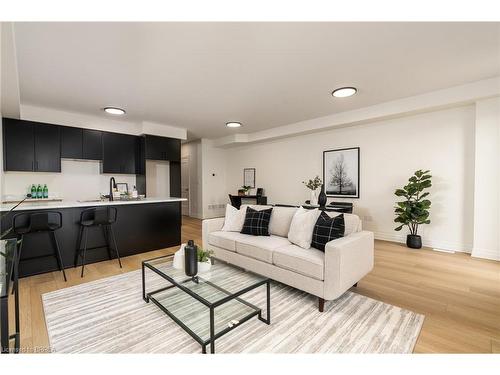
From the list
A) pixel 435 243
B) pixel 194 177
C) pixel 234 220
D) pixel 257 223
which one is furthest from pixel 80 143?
pixel 435 243

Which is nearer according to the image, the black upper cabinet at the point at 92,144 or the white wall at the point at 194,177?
the black upper cabinet at the point at 92,144

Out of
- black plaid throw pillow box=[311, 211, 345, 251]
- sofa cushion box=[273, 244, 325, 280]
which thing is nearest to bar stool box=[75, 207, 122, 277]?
sofa cushion box=[273, 244, 325, 280]

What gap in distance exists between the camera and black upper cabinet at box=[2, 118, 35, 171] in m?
3.86

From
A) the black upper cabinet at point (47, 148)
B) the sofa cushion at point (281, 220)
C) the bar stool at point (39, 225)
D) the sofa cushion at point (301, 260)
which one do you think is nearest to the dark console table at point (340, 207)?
the sofa cushion at point (281, 220)

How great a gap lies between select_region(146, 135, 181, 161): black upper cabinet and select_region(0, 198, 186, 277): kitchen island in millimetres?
1689

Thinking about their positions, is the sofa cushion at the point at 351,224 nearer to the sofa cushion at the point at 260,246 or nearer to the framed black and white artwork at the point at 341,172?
the sofa cushion at the point at 260,246

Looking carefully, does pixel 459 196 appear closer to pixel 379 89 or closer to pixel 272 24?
pixel 379 89

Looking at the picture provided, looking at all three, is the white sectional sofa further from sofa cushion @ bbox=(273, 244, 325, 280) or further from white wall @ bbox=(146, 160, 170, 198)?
white wall @ bbox=(146, 160, 170, 198)

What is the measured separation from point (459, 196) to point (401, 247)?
122 cm

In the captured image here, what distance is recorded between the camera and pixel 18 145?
3.96 meters

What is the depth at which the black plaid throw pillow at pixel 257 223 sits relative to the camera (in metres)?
2.94

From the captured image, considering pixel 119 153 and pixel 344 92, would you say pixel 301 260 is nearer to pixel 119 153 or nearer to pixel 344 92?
pixel 344 92

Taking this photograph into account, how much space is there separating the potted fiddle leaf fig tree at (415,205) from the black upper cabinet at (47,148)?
20.6 feet
